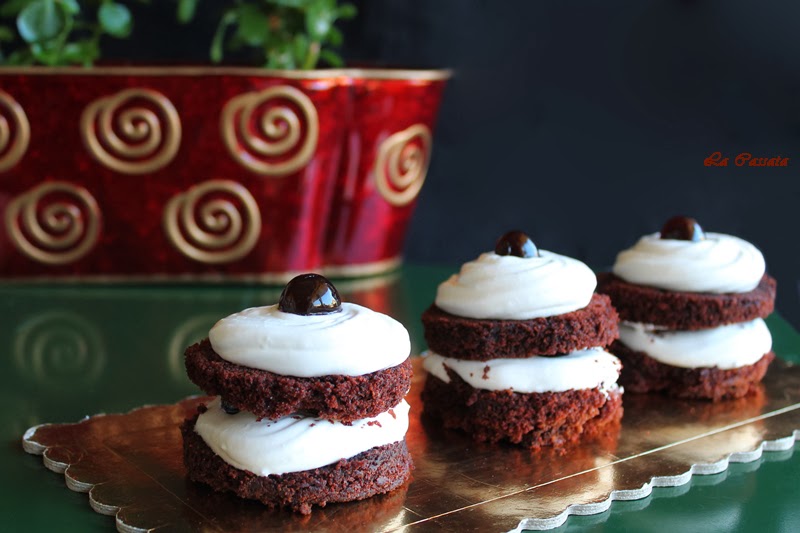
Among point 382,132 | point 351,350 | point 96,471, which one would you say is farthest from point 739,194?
point 96,471

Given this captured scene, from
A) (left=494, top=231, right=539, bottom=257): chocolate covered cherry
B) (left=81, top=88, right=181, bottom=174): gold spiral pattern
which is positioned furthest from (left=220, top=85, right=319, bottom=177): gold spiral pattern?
(left=494, top=231, right=539, bottom=257): chocolate covered cherry

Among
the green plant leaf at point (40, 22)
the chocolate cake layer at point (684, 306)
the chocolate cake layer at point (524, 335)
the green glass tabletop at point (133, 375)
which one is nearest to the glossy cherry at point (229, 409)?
the green glass tabletop at point (133, 375)

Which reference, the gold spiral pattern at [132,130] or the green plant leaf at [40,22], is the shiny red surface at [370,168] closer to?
the gold spiral pattern at [132,130]

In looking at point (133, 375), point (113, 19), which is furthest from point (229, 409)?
point (113, 19)

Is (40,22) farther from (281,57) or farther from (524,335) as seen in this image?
(524,335)

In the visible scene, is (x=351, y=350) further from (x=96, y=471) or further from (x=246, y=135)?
(x=246, y=135)

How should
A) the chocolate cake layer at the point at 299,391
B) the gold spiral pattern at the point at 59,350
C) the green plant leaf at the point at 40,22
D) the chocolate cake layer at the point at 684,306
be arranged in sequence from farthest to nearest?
the green plant leaf at the point at 40,22, the gold spiral pattern at the point at 59,350, the chocolate cake layer at the point at 684,306, the chocolate cake layer at the point at 299,391
